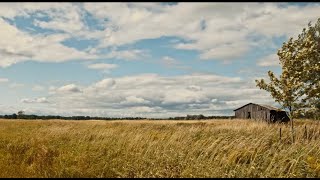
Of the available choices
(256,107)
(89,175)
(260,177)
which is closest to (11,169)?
(89,175)

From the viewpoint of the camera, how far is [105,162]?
33.3 feet

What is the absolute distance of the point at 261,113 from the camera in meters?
55.2

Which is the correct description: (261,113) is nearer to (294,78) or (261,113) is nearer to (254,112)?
(254,112)

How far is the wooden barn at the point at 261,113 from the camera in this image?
170 feet

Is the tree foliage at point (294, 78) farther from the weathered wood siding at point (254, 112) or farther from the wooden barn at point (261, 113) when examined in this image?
the weathered wood siding at point (254, 112)

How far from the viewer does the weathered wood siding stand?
176 ft

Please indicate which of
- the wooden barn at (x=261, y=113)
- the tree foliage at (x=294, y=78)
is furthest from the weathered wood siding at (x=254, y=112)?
the tree foliage at (x=294, y=78)

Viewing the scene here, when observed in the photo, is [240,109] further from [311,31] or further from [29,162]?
[29,162]

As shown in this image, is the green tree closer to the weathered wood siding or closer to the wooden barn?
the wooden barn

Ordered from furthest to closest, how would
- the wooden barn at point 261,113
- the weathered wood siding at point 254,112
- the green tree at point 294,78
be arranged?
the weathered wood siding at point 254,112
the wooden barn at point 261,113
the green tree at point 294,78

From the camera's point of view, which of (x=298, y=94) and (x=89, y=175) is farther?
(x=298, y=94)

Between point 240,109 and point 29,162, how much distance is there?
55.3 m

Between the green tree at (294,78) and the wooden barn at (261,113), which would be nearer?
the green tree at (294,78)

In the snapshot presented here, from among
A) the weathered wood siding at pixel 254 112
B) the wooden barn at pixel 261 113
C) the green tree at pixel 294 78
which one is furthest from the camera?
the weathered wood siding at pixel 254 112
